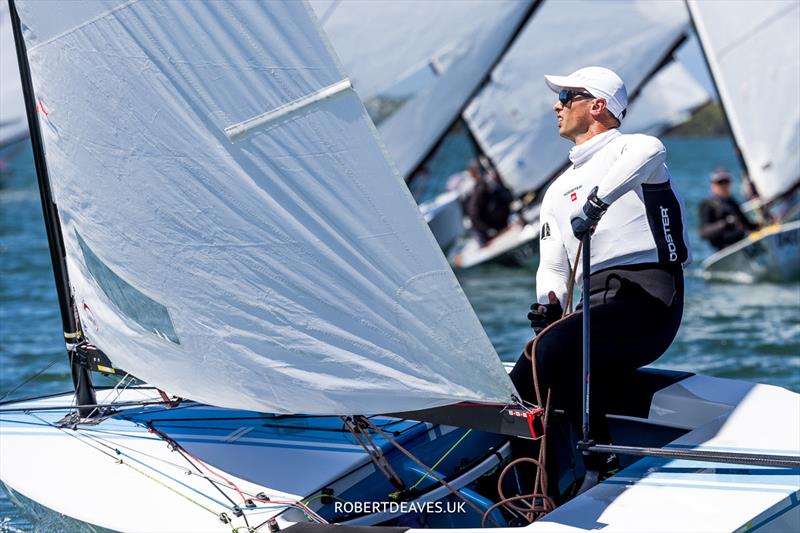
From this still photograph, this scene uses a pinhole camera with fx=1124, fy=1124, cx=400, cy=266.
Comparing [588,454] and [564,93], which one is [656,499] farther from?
[564,93]

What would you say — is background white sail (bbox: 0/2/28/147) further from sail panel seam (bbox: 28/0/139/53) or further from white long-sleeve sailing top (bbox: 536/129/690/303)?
white long-sleeve sailing top (bbox: 536/129/690/303)

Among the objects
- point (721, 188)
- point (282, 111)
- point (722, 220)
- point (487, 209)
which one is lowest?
point (722, 220)

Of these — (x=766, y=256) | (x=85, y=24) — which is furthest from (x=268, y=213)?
(x=766, y=256)

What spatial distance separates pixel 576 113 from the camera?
327cm

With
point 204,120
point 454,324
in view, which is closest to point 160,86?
point 204,120

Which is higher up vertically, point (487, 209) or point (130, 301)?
point (130, 301)

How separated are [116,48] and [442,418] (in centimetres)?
136

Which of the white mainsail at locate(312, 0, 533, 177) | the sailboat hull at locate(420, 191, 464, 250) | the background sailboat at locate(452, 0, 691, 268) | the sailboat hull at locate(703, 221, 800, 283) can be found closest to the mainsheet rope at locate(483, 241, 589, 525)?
the white mainsail at locate(312, 0, 533, 177)

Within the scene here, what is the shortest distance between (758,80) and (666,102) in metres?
7.47

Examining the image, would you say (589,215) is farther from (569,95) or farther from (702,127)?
(702,127)

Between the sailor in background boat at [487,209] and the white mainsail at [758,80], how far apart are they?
331 cm

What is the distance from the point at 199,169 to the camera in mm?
3029

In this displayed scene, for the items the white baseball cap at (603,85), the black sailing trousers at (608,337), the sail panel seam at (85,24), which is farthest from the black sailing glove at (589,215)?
the sail panel seam at (85,24)

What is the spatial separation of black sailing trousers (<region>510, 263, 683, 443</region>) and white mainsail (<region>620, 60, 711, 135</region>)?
47.8 ft
